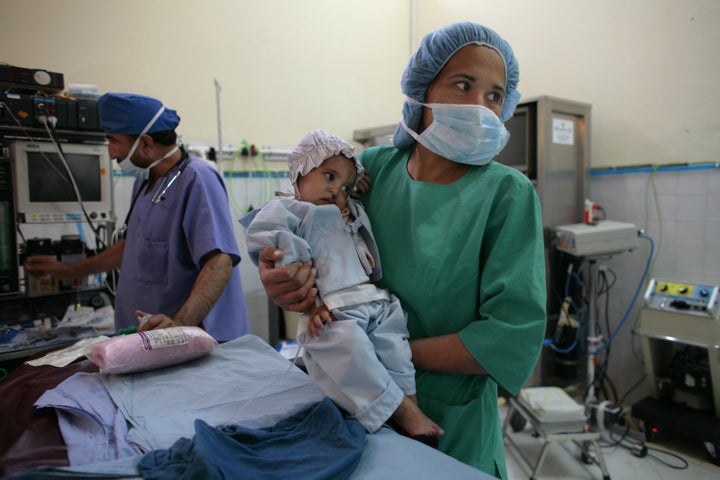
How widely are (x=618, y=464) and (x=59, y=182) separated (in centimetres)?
323

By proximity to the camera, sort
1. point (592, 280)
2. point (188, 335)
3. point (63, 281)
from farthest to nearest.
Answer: point (592, 280), point (63, 281), point (188, 335)

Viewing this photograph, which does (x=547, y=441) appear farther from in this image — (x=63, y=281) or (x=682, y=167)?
(x=63, y=281)

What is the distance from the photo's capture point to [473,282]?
38.2 inches

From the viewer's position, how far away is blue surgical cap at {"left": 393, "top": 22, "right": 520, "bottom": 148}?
1.02 metres

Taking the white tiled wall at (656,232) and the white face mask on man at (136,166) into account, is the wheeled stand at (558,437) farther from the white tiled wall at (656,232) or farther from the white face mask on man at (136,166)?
the white face mask on man at (136,166)

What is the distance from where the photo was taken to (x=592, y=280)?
119 inches

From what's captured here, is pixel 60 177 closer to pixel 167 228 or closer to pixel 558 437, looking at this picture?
pixel 167 228

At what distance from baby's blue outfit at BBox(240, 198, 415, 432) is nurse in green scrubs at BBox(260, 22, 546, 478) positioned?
0.04 metres

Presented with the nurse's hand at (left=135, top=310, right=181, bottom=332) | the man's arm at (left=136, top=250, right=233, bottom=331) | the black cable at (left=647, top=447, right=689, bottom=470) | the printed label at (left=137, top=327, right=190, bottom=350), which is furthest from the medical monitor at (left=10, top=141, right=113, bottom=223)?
the black cable at (left=647, top=447, right=689, bottom=470)

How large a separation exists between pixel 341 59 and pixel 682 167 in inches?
110

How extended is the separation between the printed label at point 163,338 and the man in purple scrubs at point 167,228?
482 millimetres

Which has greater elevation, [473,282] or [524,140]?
[524,140]

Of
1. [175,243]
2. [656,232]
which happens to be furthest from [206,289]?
[656,232]

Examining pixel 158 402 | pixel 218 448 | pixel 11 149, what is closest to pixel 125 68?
pixel 11 149
